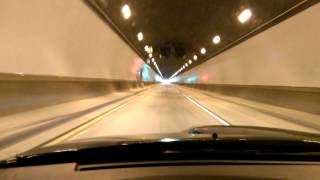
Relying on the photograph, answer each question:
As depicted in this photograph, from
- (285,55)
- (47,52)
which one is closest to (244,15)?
→ (285,55)

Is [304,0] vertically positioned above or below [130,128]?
above

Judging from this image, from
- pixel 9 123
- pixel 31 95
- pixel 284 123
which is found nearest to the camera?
pixel 9 123

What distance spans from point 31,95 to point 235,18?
640 inches

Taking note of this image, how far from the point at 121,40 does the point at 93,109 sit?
60.2ft

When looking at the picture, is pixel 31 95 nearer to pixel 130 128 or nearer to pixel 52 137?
pixel 130 128

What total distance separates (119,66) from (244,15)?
13.6 meters

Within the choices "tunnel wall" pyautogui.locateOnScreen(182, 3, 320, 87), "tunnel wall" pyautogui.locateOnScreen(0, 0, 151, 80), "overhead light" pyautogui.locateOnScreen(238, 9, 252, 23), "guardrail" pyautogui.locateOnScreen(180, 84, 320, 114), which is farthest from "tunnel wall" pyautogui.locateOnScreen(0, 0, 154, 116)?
"guardrail" pyautogui.locateOnScreen(180, 84, 320, 114)

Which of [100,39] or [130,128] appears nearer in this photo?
[130,128]

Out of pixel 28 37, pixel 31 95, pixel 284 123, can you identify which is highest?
pixel 28 37

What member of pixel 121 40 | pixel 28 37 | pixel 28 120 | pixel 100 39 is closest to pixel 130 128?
pixel 28 120

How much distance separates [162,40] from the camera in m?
49.6

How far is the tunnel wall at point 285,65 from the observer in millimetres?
18688

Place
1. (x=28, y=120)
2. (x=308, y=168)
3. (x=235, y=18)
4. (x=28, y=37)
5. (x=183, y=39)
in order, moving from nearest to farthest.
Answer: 1. (x=308, y=168)
2. (x=28, y=120)
3. (x=28, y=37)
4. (x=235, y=18)
5. (x=183, y=39)

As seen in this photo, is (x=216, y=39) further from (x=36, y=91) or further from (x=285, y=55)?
(x=36, y=91)
